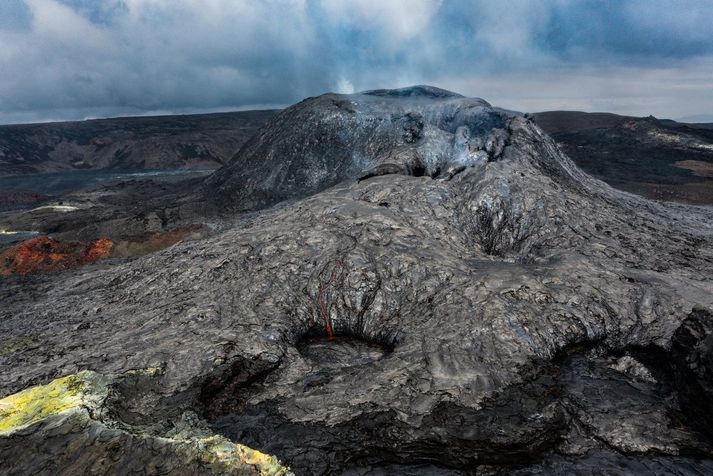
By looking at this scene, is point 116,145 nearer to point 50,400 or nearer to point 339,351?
point 339,351

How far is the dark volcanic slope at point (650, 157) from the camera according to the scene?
34781 millimetres

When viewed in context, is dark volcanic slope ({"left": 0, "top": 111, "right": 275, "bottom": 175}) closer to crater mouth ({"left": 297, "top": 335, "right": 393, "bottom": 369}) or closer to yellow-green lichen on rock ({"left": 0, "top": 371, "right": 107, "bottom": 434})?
crater mouth ({"left": 297, "top": 335, "right": 393, "bottom": 369})

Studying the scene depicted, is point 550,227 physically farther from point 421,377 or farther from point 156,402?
point 156,402

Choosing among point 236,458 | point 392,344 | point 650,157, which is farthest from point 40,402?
point 650,157

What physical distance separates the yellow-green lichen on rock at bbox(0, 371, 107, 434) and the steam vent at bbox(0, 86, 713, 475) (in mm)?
41

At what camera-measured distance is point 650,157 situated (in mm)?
49938

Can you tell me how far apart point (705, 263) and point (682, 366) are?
693 cm

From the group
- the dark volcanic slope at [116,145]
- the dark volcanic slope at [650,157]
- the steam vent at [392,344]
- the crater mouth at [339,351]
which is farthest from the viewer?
the dark volcanic slope at [116,145]

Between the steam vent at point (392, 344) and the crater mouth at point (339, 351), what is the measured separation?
6 cm

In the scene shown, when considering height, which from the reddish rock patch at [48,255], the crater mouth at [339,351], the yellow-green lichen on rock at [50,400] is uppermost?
the yellow-green lichen on rock at [50,400]

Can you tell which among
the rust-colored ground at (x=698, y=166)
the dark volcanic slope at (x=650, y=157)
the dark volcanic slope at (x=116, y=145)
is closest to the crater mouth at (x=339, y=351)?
the dark volcanic slope at (x=650, y=157)

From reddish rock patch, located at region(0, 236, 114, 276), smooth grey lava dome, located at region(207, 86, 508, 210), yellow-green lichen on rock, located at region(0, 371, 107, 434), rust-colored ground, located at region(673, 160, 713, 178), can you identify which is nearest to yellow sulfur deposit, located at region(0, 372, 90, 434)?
yellow-green lichen on rock, located at region(0, 371, 107, 434)

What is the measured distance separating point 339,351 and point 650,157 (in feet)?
173

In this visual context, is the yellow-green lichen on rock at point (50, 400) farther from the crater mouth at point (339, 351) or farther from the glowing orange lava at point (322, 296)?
the glowing orange lava at point (322, 296)
